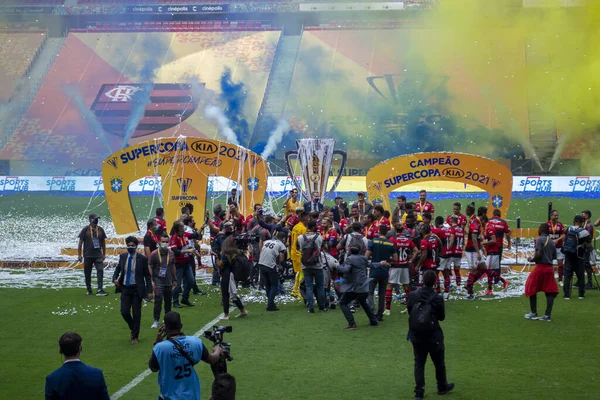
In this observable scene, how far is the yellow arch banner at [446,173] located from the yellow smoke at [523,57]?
27.2 metres

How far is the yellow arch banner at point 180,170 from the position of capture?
21.7 meters

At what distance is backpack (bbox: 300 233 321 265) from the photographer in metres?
13.4

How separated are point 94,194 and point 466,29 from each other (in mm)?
27182

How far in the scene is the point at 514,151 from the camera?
46.9 metres

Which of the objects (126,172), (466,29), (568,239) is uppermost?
(466,29)

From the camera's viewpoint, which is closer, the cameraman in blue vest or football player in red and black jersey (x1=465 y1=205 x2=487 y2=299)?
the cameraman in blue vest

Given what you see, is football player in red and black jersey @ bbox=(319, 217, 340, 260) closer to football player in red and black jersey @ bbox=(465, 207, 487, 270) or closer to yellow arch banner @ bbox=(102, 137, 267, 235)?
football player in red and black jersey @ bbox=(465, 207, 487, 270)

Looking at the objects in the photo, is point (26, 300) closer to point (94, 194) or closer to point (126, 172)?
point (126, 172)

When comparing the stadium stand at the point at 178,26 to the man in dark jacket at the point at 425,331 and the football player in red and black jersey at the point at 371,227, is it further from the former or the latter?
the man in dark jacket at the point at 425,331

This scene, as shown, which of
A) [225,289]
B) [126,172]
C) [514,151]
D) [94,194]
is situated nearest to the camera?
[225,289]

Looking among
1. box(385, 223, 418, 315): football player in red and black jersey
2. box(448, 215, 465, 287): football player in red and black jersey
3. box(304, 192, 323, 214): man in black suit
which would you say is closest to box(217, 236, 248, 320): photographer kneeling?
box(385, 223, 418, 315): football player in red and black jersey

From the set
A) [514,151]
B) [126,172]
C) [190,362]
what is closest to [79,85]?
[514,151]

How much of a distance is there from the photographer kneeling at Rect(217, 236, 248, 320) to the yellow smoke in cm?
3669

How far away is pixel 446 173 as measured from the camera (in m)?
21.0
